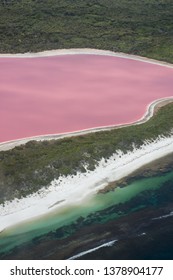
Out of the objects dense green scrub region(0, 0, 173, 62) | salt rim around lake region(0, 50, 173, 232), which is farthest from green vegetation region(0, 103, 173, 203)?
dense green scrub region(0, 0, 173, 62)

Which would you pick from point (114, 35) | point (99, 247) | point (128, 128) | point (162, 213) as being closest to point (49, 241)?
point (99, 247)

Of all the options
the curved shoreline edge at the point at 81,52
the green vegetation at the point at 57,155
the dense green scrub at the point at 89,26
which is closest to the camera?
the green vegetation at the point at 57,155

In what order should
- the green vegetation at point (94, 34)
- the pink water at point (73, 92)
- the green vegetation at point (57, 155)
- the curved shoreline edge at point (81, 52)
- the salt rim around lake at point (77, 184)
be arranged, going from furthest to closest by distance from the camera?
the curved shoreline edge at point (81, 52) < the pink water at point (73, 92) < the green vegetation at point (94, 34) < the green vegetation at point (57, 155) < the salt rim around lake at point (77, 184)

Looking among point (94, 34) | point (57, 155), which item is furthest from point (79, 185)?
point (94, 34)

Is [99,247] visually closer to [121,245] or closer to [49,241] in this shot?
[121,245]

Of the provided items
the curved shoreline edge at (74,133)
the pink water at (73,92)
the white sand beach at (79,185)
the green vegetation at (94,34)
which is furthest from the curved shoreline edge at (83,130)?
the white sand beach at (79,185)

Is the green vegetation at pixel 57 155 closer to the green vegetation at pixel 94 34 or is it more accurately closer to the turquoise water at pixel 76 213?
the green vegetation at pixel 94 34
